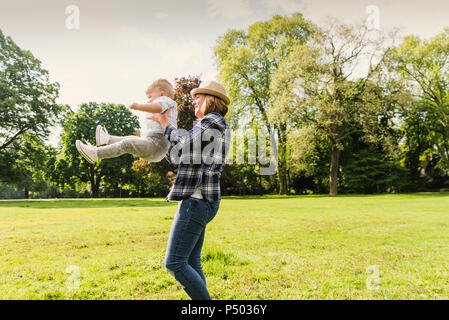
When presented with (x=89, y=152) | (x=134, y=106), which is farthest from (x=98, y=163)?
(x=134, y=106)

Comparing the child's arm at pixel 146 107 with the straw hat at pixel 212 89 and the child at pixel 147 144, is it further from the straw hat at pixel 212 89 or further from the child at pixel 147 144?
the straw hat at pixel 212 89

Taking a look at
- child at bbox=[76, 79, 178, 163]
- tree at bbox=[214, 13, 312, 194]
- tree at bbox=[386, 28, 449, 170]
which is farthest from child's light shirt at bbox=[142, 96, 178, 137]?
tree at bbox=[386, 28, 449, 170]

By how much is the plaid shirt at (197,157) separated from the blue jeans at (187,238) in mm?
89

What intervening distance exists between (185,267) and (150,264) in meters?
2.72

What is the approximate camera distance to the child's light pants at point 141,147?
2.75m

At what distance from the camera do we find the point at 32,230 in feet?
29.1

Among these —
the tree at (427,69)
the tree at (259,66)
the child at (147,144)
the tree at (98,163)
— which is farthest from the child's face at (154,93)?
the tree at (98,163)

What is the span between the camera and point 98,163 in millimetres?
40344

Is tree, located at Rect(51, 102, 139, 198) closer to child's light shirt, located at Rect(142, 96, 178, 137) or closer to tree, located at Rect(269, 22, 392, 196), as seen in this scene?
tree, located at Rect(269, 22, 392, 196)

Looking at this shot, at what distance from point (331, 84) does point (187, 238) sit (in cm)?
2666

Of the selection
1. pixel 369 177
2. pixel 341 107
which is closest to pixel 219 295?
pixel 341 107

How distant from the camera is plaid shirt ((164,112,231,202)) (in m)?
2.43

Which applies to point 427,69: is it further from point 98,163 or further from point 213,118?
point 98,163
